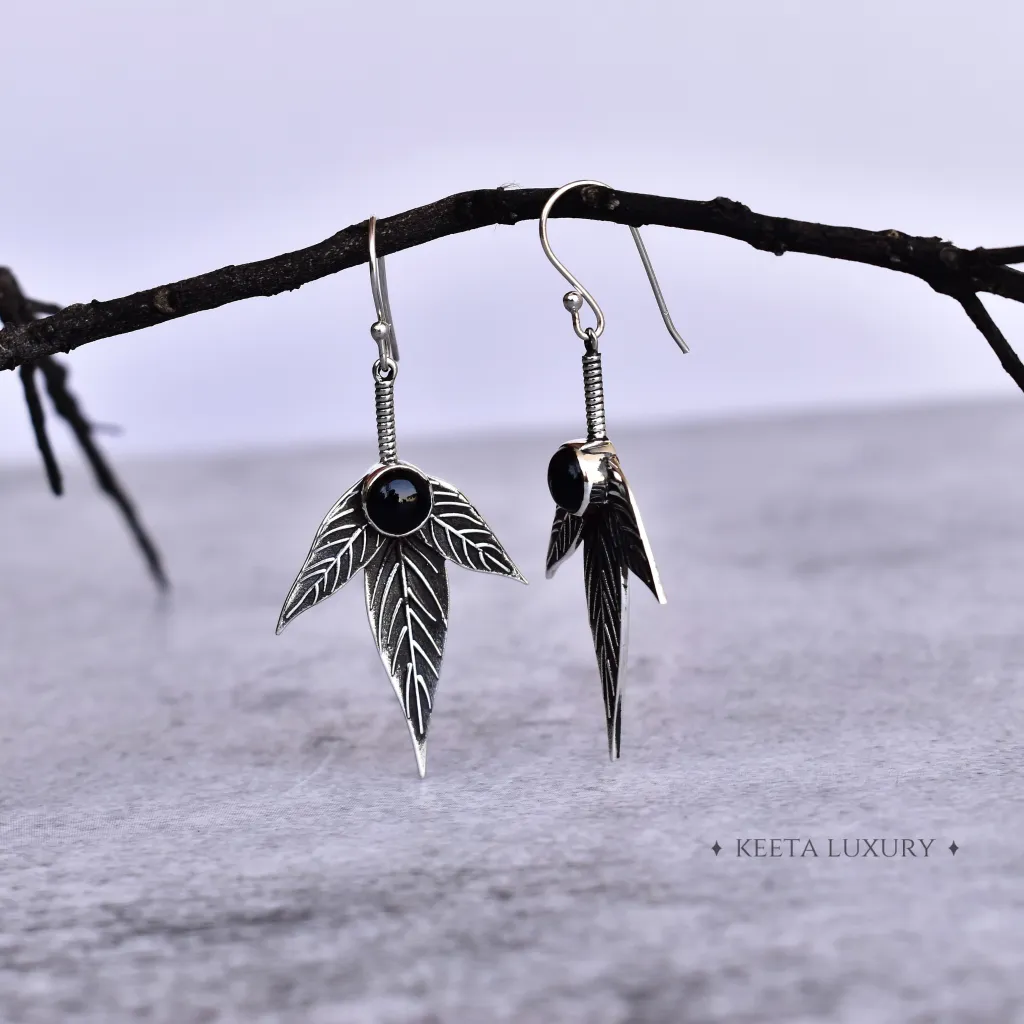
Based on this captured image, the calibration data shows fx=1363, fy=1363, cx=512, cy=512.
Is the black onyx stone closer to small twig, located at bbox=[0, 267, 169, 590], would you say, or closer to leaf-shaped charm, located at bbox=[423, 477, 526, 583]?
leaf-shaped charm, located at bbox=[423, 477, 526, 583]

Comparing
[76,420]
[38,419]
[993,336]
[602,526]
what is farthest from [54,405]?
[993,336]

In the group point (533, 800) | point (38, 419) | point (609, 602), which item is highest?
point (38, 419)

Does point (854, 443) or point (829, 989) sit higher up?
point (854, 443)

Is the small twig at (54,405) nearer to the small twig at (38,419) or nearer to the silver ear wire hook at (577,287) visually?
the small twig at (38,419)

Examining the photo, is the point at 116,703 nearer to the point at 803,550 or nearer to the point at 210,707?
the point at 210,707

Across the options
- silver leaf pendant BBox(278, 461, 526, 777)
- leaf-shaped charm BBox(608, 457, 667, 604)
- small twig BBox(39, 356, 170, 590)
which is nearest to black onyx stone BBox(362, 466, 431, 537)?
silver leaf pendant BBox(278, 461, 526, 777)

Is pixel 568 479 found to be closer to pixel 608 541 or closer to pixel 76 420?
pixel 608 541

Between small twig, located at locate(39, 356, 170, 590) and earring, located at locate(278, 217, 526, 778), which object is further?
small twig, located at locate(39, 356, 170, 590)

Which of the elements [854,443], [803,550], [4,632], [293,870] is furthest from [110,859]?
[854,443]
